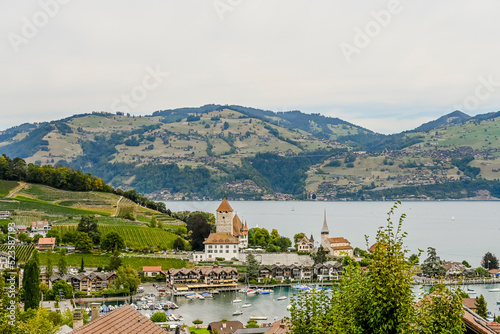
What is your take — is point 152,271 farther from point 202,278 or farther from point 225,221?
point 225,221

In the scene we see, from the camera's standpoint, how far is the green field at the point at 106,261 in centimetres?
5369

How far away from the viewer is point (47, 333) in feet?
65.0

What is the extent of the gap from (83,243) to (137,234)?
8392mm

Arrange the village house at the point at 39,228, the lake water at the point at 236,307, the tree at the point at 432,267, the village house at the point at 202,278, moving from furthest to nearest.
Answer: the village house at the point at 39,228 < the tree at the point at 432,267 < the village house at the point at 202,278 < the lake water at the point at 236,307

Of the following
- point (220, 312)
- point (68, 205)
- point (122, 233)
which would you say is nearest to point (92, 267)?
point (122, 233)

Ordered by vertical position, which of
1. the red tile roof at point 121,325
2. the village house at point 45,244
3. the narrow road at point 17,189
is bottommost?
the village house at point 45,244

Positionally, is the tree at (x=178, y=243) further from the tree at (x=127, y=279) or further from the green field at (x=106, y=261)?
the tree at (x=127, y=279)

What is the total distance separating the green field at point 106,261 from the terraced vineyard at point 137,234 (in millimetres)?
4599

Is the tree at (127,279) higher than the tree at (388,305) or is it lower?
lower

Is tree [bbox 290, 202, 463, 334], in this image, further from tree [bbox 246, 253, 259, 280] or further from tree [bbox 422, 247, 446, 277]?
tree [bbox 422, 247, 446, 277]

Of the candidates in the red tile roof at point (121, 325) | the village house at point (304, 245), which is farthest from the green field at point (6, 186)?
the red tile roof at point (121, 325)

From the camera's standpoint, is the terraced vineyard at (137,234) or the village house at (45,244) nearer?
the village house at (45,244)

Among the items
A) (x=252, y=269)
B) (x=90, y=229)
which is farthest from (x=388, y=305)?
(x=90, y=229)

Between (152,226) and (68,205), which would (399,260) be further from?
(68,205)
